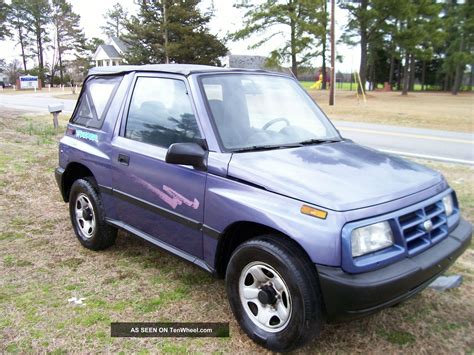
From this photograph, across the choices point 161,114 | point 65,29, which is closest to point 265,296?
point 161,114

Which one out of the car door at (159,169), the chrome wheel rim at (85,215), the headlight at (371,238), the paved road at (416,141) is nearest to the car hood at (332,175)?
the headlight at (371,238)

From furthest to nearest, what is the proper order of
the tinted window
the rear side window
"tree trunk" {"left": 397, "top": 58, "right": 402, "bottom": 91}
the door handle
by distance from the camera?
1. "tree trunk" {"left": 397, "top": 58, "right": 402, "bottom": 91}
2. the rear side window
3. the door handle
4. the tinted window

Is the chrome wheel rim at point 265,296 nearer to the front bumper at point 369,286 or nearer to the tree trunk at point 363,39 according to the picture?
the front bumper at point 369,286

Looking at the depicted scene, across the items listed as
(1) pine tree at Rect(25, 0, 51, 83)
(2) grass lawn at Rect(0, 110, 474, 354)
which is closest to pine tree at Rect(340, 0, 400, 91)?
(2) grass lawn at Rect(0, 110, 474, 354)

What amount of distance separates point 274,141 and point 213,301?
1.33m

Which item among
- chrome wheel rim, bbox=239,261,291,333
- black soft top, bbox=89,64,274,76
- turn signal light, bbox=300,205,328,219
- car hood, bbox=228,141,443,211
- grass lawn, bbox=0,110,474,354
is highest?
black soft top, bbox=89,64,274,76

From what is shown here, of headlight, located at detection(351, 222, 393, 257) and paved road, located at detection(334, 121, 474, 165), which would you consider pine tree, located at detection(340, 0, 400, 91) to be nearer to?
paved road, located at detection(334, 121, 474, 165)

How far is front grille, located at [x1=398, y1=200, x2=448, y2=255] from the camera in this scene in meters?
2.62

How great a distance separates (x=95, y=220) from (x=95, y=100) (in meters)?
1.20

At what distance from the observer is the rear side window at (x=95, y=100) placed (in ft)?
13.7

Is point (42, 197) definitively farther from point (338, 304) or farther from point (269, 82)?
point (338, 304)

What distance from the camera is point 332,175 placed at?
277cm

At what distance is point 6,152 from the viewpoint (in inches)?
344

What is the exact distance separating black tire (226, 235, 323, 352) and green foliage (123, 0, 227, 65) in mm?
36517
